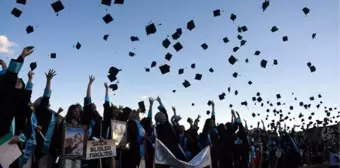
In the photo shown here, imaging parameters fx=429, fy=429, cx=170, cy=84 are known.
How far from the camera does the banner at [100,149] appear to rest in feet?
25.7

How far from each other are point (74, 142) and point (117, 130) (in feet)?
4.00

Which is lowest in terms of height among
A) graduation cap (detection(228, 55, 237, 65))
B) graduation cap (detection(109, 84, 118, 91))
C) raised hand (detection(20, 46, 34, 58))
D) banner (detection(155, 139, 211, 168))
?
banner (detection(155, 139, 211, 168))

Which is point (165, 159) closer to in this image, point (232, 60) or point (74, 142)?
point (74, 142)

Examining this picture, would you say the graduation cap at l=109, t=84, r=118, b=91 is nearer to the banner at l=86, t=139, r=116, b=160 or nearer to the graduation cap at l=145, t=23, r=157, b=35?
the graduation cap at l=145, t=23, r=157, b=35

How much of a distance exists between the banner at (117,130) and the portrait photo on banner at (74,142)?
2.71 ft

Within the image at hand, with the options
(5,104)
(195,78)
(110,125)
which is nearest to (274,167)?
(195,78)

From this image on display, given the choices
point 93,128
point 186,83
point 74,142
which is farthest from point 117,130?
point 186,83

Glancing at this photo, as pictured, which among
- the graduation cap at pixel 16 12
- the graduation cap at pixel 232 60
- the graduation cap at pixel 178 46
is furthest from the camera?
the graduation cap at pixel 232 60

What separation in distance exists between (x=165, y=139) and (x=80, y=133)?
2.52 meters

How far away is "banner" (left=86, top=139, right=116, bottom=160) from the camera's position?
784cm

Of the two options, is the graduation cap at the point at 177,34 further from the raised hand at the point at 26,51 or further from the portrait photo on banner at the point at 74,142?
the raised hand at the point at 26,51

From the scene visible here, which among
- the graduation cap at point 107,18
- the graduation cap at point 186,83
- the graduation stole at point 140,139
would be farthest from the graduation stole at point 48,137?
the graduation cap at point 186,83

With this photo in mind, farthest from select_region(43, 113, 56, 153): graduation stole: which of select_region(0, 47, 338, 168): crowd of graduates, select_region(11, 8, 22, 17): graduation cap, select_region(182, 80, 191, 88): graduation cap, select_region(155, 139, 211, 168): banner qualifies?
select_region(182, 80, 191, 88): graduation cap

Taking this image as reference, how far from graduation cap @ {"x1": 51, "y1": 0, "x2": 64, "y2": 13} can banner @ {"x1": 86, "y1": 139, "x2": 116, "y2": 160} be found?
4408mm
